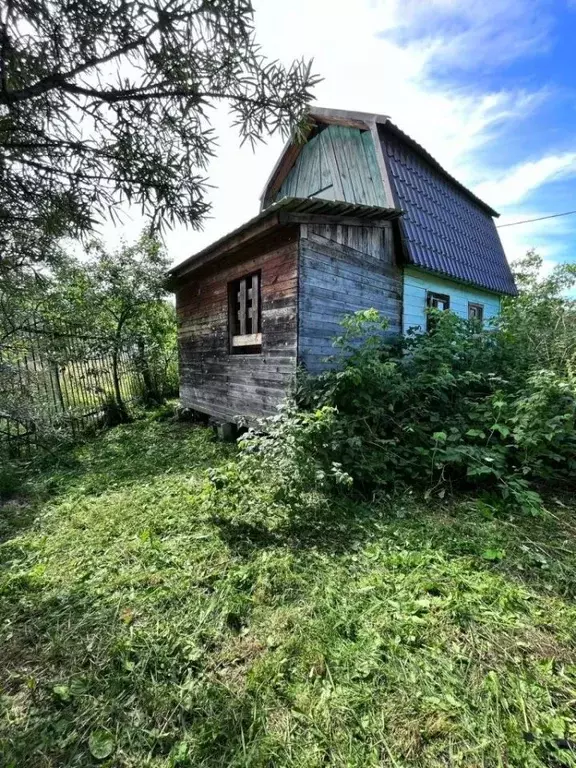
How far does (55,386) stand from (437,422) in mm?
7034

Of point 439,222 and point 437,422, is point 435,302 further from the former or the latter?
point 437,422

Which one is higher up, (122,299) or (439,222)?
(439,222)

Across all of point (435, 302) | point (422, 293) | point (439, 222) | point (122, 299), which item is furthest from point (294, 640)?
point (122, 299)

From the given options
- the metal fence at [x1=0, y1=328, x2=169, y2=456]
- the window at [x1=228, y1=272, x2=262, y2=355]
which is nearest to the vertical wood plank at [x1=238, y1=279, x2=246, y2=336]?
the window at [x1=228, y1=272, x2=262, y2=355]

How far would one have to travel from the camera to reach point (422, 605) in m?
2.02

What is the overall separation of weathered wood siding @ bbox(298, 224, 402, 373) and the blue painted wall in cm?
53

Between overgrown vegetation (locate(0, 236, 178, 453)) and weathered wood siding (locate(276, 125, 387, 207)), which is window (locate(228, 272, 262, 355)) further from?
weathered wood siding (locate(276, 125, 387, 207))

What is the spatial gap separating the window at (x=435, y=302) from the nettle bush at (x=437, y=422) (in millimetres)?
1657

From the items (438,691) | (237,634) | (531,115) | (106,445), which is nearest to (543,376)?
(438,691)

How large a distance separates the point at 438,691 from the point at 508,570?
1203mm

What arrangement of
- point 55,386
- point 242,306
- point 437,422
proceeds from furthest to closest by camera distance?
1. point 55,386
2. point 242,306
3. point 437,422

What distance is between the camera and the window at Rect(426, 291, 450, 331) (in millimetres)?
6629

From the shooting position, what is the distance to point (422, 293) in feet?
21.3

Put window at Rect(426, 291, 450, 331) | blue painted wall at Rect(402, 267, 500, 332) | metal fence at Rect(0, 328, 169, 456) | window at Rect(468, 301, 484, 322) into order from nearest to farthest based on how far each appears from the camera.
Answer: metal fence at Rect(0, 328, 169, 456) → blue painted wall at Rect(402, 267, 500, 332) → window at Rect(426, 291, 450, 331) → window at Rect(468, 301, 484, 322)
